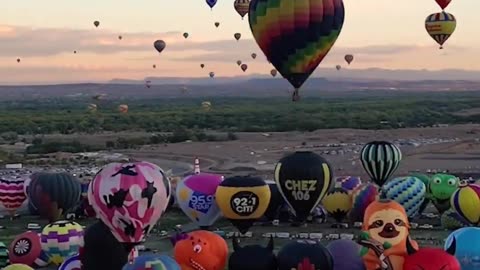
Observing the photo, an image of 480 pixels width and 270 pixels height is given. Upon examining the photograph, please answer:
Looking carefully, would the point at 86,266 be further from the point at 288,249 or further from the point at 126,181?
the point at 288,249

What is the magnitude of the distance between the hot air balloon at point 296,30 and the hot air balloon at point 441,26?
1468 cm

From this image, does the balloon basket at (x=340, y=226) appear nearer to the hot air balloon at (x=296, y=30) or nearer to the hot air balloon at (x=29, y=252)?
the hot air balloon at (x=296, y=30)

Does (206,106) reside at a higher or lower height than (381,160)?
lower

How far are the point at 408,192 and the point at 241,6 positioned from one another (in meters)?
11.1

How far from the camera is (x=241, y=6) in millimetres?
29766

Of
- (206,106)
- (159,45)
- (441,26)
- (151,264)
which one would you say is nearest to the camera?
(151,264)

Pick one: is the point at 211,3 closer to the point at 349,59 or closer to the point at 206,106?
the point at 349,59

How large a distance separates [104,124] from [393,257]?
58.9 m

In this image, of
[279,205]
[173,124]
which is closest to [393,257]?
[279,205]

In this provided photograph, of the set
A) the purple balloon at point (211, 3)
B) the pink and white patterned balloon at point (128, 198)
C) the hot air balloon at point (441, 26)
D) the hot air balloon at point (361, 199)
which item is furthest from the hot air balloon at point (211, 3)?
the pink and white patterned balloon at point (128, 198)

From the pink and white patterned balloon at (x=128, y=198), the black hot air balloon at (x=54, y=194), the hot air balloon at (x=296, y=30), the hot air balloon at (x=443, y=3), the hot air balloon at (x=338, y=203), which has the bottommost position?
the hot air balloon at (x=338, y=203)

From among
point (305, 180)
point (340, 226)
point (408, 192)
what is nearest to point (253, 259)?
point (305, 180)

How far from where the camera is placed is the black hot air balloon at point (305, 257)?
40.5 ft

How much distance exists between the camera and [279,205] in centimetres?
2120
